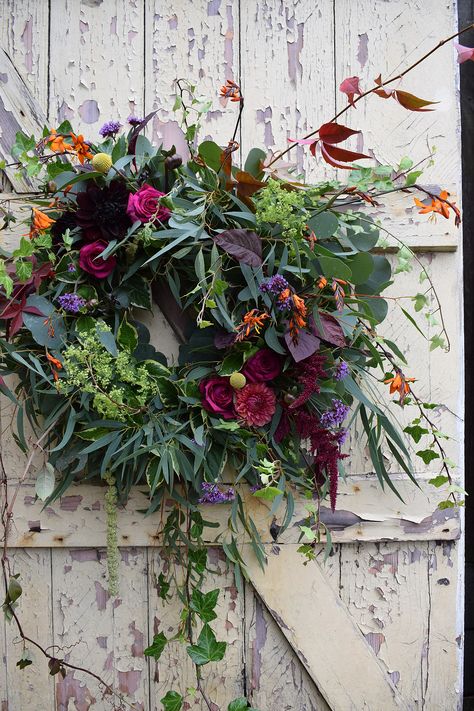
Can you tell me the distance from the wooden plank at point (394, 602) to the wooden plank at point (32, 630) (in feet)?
1.94

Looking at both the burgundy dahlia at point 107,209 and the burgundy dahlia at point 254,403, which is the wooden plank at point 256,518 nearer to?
the burgundy dahlia at point 254,403

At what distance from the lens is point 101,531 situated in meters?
1.17

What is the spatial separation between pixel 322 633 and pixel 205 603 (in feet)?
0.85

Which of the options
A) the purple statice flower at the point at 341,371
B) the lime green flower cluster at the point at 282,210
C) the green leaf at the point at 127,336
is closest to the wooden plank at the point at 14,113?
the green leaf at the point at 127,336

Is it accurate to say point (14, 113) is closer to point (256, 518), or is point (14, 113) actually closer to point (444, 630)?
point (256, 518)

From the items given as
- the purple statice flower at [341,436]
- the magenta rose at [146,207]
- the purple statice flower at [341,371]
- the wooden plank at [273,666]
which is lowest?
the wooden plank at [273,666]

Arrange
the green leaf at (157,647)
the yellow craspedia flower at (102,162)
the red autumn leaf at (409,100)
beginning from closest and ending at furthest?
the red autumn leaf at (409,100) < the yellow craspedia flower at (102,162) < the green leaf at (157,647)

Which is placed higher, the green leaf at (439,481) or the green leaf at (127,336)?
the green leaf at (127,336)

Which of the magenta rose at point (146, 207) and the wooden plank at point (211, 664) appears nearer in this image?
the magenta rose at point (146, 207)

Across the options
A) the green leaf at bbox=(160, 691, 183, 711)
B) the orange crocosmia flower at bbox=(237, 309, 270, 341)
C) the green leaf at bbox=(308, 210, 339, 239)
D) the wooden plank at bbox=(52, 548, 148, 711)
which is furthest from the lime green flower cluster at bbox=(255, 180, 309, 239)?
the green leaf at bbox=(160, 691, 183, 711)

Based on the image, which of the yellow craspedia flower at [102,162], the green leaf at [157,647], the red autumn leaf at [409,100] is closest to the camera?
the red autumn leaf at [409,100]

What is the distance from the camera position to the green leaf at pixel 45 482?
1.04 metres

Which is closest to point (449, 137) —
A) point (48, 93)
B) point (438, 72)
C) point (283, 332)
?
point (438, 72)

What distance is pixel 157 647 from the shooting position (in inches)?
43.6
